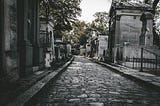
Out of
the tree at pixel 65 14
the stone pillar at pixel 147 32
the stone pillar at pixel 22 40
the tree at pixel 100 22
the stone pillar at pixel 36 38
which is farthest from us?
the tree at pixel 100 22

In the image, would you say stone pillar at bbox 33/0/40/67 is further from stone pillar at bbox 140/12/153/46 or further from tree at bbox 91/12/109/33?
tree at bbox 91/12/109/33

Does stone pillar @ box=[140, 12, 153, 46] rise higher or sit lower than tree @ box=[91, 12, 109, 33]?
lower

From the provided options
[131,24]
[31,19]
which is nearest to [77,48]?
[131,24]

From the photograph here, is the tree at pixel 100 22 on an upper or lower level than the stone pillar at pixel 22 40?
upper

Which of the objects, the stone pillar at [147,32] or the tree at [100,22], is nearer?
the stone pillar at [147,32]

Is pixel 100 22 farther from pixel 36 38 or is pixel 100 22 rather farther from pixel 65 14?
pixel 36 38

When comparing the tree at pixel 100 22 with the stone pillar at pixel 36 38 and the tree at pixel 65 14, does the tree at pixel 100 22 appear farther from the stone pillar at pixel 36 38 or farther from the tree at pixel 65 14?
the stone pillar at pixel 36 38

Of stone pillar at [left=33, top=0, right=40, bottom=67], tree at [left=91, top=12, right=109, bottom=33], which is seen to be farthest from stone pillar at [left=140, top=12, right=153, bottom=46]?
tree at [left=91, top=12, right=109, bottom=33]

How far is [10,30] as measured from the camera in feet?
23.5

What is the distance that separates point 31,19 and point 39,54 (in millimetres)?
1982

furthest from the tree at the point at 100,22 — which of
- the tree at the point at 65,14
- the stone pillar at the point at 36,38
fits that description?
the stone pillar at the point at 36,38

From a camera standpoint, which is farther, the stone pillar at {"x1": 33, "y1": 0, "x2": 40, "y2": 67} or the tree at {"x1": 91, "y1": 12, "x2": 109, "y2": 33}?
the tree at {"x1": 91, "y1": 12, "x2": 109, "y2": 33}

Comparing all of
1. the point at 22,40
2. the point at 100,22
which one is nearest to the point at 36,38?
the point at 22,40

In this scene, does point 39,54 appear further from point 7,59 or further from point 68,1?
point 68,1
